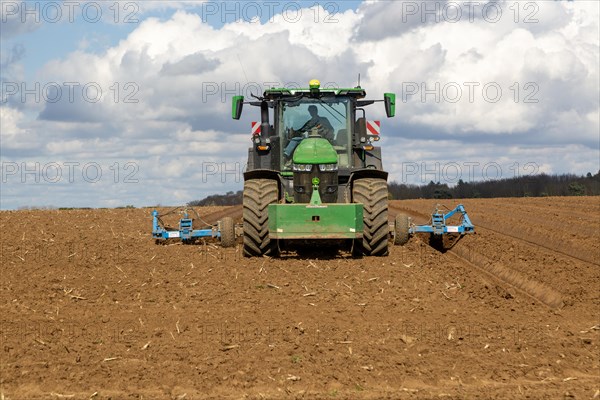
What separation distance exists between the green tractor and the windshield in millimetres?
18

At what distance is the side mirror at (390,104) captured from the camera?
13812 mm

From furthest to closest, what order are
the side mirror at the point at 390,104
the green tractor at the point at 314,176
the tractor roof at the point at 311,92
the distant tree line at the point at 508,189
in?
the distant tree line at the point at 508,189
the tractor roof at the point at 311,92
the side mirror at the point at 390,104
the green tractor at the point at 314,176

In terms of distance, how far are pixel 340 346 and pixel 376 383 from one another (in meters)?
1.08

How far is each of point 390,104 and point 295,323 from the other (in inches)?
243

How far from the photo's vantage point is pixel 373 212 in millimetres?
12828

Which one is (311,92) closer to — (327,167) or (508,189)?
(327,167)

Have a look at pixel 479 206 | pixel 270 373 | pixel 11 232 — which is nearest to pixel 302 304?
pixel 270 373

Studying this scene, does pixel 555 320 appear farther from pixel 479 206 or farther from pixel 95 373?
pixel 479 206

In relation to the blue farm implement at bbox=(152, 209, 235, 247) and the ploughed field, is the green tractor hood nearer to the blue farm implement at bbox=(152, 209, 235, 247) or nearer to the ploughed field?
the ploughed field

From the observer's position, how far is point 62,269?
12.2m

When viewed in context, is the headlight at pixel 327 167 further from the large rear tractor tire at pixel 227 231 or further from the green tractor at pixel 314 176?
the large rear tractor tire at pixel 227 231

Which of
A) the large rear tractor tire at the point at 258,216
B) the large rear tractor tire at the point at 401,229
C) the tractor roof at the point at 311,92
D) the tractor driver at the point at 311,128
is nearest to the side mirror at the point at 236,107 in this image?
the tractor roof at the point at 311,92

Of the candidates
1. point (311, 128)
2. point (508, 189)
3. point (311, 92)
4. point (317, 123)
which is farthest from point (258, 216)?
point (508, 189)

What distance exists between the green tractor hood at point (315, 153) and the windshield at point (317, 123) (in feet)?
1.50
